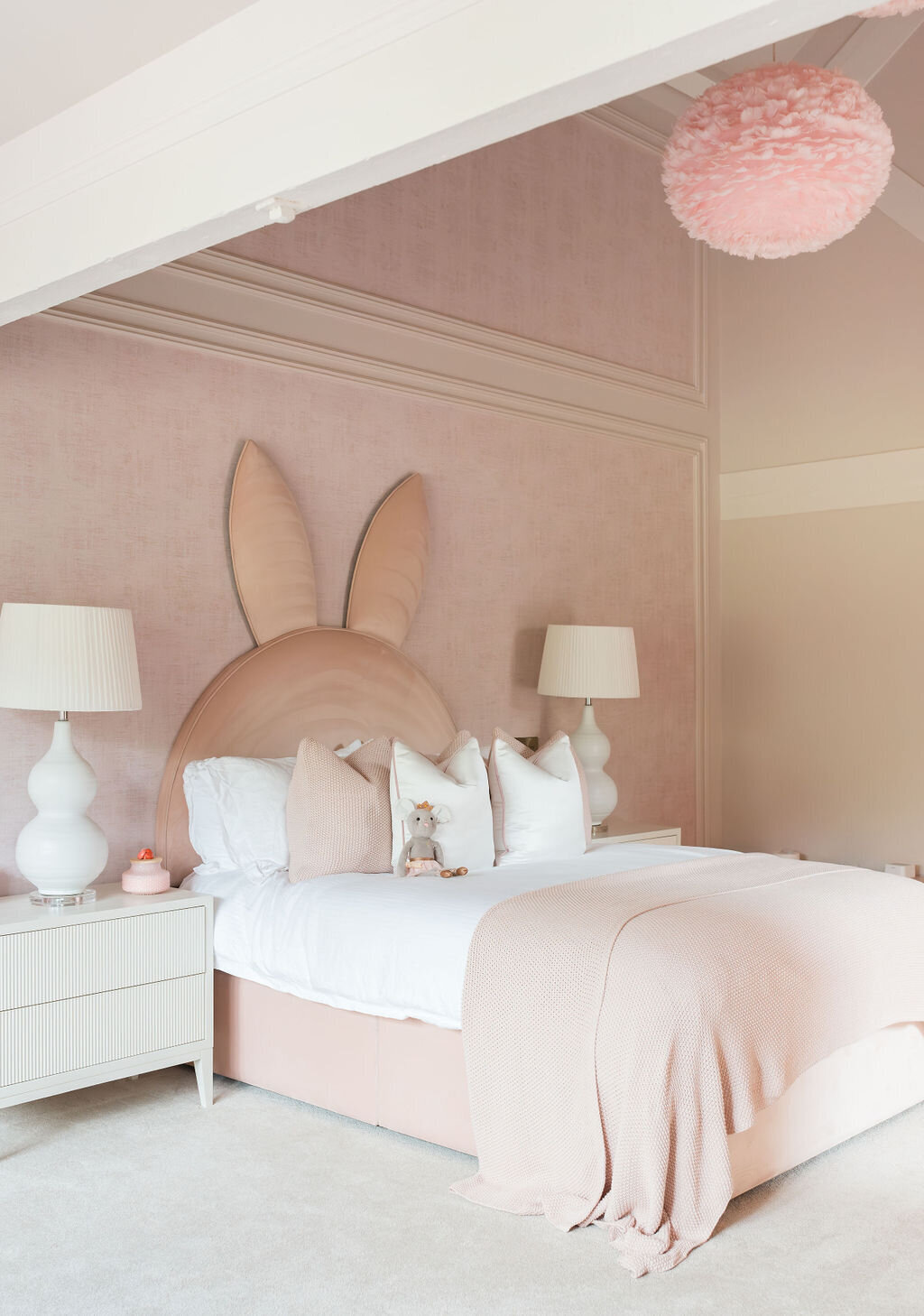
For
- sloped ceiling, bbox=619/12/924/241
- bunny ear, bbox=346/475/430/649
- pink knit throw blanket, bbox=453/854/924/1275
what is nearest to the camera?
pink knit throw blanket, bbox=453/854/924/1275

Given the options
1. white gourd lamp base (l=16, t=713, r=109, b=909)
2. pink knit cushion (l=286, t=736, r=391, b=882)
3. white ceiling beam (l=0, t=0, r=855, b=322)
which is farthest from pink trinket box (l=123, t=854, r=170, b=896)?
white ceiling beam (l=0, t=0, r=855, b=322)

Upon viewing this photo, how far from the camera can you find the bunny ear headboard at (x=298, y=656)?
3850 millimetres

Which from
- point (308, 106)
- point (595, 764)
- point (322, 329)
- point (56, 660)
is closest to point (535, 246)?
point (322, 329)

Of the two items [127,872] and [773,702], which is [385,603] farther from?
[773,702]

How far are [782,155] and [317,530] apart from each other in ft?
6.76

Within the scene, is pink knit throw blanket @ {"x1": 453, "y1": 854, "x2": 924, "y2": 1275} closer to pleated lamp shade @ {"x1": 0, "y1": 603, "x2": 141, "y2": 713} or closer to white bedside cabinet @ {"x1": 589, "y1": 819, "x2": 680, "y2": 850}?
pleated lamp shade @ {"x1": 0, "y1": 603, "x2": 141, "y2": 713}

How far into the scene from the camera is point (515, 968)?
2.78m

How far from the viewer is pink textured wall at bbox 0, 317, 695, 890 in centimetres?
354

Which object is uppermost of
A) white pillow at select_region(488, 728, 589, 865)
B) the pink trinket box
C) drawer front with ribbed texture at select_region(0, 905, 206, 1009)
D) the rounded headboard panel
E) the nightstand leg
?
the rounded headboard panel

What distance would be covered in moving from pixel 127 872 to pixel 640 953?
1559 mm

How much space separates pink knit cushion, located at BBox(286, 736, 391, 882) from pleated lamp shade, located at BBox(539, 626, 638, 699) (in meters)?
1.28

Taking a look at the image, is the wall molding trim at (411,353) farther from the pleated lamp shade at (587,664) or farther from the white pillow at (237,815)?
the white pillow at (237,815)

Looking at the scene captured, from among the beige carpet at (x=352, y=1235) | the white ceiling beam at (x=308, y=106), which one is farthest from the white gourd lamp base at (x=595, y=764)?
the white ceiling beam at (x=308, y=106)

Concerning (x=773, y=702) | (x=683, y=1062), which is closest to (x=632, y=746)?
(x=773, y=702)
